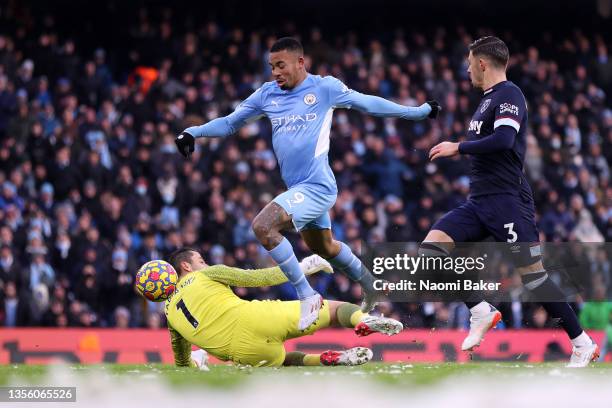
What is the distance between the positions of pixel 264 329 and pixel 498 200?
7.29 feet

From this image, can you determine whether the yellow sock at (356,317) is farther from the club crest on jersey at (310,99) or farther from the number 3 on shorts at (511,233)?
the club crest on jersey at (310,99)

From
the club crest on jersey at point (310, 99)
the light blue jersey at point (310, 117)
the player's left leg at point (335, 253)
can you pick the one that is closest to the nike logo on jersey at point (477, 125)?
the light blue jersey at point (310, 117)

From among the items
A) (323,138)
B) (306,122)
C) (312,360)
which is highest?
(306,122)

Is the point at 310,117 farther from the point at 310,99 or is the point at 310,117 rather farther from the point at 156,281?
the point at 156,281

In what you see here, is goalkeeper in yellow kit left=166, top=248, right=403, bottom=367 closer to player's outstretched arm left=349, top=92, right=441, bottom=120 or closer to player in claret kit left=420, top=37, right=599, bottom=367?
player in claret kit left=420, top=37, right=599, bottom=367

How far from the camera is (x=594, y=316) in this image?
1625 cm

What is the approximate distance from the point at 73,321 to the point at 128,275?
3.59 feet

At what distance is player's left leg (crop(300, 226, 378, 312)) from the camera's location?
10086 mm

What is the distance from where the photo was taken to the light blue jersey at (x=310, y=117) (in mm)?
9812

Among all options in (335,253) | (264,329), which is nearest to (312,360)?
(264,329)

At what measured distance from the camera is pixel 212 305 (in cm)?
940

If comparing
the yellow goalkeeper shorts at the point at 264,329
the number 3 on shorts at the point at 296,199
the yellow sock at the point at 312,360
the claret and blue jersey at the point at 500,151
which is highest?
the claret and blue jersey at the point at 500,151

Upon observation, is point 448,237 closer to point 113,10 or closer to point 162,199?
point 162,199

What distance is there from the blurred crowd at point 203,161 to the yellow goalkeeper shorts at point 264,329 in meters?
5.53
